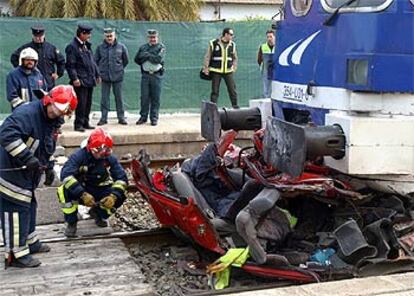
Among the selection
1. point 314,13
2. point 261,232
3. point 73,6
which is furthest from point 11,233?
point 73,6

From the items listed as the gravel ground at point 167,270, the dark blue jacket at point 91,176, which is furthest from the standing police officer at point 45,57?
→ the gravel ground at point 167,270

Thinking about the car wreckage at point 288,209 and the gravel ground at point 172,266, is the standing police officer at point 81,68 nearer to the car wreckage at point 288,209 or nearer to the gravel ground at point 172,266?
the gravel ground at point 172,266

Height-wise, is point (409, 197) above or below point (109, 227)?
above

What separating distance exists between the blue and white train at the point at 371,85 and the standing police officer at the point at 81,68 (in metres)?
6.01

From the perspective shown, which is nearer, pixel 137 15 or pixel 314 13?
pixel 314 13

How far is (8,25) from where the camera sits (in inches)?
502

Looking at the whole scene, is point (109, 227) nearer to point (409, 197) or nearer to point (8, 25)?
point (409, 197)

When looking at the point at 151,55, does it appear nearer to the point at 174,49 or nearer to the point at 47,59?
the point at 174,49

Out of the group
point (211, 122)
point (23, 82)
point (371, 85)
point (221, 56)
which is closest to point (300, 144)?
point (371, 85)

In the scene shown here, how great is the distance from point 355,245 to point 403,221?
1.99 feet

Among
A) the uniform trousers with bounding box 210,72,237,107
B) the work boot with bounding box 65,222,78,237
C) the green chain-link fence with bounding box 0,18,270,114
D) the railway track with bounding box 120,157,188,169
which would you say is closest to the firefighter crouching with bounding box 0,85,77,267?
the work boot with bounding box 65,222,78,237

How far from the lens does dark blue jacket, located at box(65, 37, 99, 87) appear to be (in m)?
11.0

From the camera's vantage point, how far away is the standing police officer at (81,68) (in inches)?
432

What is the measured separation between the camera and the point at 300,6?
620 cm
